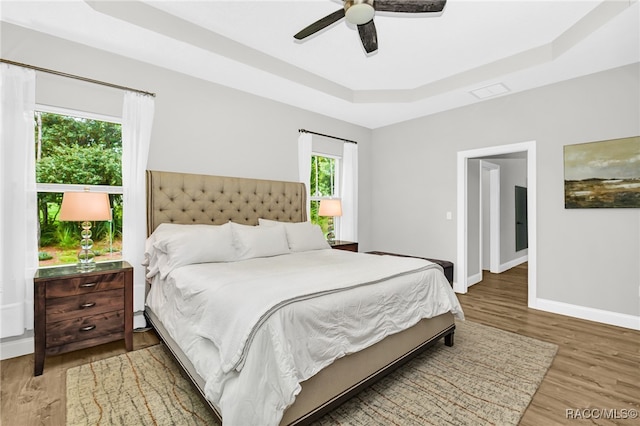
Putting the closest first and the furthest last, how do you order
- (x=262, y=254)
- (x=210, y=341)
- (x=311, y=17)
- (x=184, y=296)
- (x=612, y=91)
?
(x=210, y=341)
(x=184, y=296)
(x=311, y=17)
(x=262, y=254)
(x=612, y=91)

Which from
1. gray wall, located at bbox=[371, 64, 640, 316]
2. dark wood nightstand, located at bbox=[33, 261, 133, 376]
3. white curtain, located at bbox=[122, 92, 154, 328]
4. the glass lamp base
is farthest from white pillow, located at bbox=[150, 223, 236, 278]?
gray wall, located at bbox=[371, 64, 640, 316]

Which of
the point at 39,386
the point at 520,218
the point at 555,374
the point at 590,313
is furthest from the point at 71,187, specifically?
the point at 520,218

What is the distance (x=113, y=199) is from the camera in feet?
10.4

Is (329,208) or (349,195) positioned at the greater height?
(349,195)

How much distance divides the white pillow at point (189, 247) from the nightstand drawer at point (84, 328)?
1.74 feet

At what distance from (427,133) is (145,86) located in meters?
3.97

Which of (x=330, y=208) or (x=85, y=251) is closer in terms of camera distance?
(x=85, y=251)

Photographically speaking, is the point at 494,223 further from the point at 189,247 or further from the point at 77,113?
the point at 77,113

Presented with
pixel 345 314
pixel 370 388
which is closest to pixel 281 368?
pixel 345 314

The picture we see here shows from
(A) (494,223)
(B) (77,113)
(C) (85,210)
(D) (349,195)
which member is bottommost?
(A) (494,223)

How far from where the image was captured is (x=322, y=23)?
2.28m

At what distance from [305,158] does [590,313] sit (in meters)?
3.96

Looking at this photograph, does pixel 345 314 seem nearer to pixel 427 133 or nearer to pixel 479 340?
pixel 479 340

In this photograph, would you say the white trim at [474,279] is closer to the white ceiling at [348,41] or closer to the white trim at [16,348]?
the white ceiling at [348,41]
